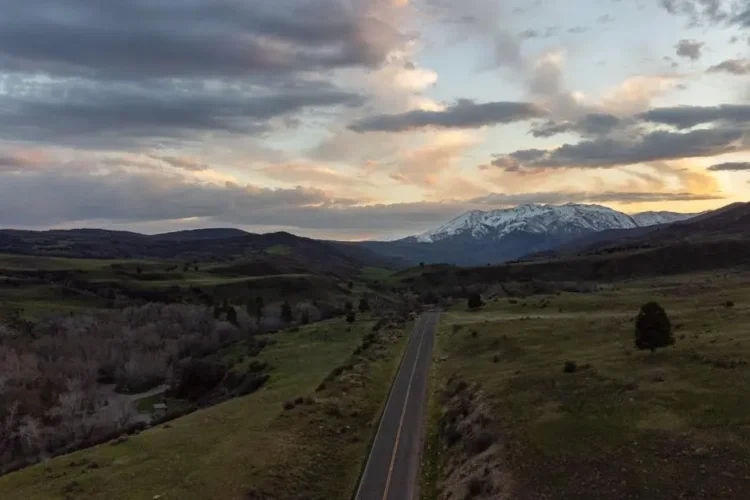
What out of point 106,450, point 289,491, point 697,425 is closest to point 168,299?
point 106,450

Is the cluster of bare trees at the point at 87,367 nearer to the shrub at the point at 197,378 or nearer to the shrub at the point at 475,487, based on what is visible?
→ the shrub at the point at 197,378

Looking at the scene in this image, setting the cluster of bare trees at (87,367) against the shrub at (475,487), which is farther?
the cluster of bare trees at (87,367)

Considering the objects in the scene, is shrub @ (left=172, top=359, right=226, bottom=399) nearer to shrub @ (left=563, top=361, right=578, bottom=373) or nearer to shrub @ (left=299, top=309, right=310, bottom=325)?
shrub @ (left=299, top=309, right=310, bottom=325)

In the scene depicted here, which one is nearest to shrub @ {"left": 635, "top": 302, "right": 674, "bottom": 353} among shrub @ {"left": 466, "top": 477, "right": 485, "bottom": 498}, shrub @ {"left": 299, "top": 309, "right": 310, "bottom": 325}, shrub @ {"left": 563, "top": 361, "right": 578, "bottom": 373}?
shrub @ {"left": 563, "top": 361, "right": 578, "bottom": 373}

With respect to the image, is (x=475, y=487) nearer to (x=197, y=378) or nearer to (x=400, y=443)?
(x=400, y=443)

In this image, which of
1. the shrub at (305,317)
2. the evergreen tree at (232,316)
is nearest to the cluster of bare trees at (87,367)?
the evergreen tree at (232,316)
